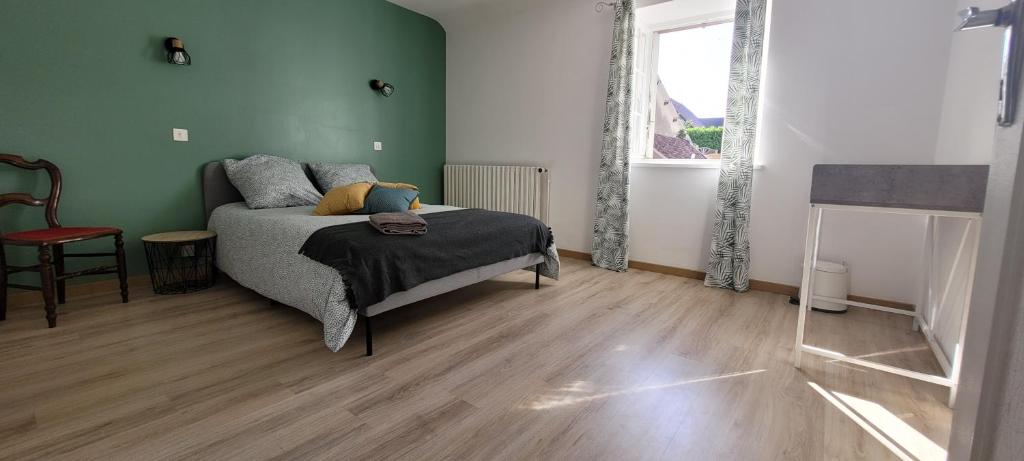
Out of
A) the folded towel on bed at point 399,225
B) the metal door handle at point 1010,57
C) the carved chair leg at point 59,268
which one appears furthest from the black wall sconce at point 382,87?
the metal door handle at point 1010,57

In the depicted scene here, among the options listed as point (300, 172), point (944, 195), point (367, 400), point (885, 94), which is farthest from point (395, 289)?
point (885, 94)

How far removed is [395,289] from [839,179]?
2002 millimetres

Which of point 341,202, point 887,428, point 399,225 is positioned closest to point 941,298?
point 887,428

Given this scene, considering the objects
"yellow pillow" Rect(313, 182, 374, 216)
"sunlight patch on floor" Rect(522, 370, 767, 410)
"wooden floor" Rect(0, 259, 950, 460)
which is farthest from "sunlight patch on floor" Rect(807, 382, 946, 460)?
"yellow pillow" Rect(313, 182, 374, 216)

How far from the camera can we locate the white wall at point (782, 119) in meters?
2.72

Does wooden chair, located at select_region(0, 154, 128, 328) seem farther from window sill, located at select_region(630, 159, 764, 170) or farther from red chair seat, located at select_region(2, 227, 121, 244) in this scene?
window sill, located at select_region(630, 159, 764, 170)

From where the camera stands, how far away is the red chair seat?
2.28 m

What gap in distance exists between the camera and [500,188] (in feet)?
14.9

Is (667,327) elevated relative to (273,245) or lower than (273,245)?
lower

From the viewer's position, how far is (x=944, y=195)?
161cm

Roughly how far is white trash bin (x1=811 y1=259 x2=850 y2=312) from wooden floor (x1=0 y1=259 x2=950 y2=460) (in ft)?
0.44

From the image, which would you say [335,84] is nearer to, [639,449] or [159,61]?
[159,61]

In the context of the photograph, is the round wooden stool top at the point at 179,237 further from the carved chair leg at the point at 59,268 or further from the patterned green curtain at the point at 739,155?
the patterned green curtain at the point at 739,155

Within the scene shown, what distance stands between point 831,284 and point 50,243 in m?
4.49
